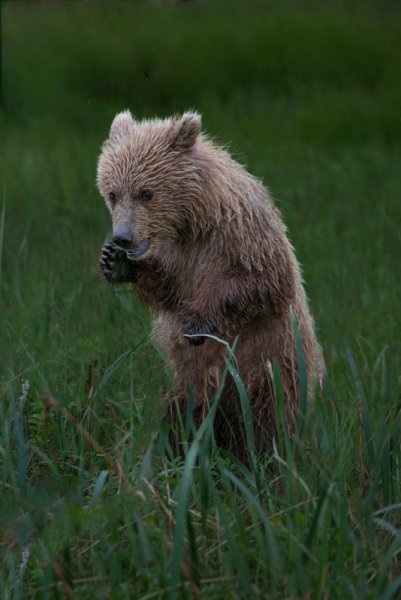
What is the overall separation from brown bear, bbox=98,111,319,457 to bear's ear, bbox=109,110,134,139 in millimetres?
87

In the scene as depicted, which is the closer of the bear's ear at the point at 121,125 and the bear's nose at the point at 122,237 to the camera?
the bear's nose at the point at 122,237

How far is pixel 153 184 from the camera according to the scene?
4.58m

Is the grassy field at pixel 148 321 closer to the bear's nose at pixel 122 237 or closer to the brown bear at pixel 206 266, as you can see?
the brown bear at pixel 206 266

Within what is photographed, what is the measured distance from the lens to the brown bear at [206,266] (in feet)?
14.9

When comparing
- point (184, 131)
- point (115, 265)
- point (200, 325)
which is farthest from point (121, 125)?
point (200, 325)

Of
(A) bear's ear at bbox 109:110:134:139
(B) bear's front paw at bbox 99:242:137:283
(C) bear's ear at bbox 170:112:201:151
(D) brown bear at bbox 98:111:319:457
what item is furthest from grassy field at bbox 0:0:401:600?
(C) bear's ear at bbox 170:112:201:151

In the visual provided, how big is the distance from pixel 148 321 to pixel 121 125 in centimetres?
102

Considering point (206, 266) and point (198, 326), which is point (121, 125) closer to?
point (206, 266)

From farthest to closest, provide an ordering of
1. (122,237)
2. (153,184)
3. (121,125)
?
(121,125) → (153,184) → (122,237)

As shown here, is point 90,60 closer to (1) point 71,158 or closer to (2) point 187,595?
(1) point 71,158

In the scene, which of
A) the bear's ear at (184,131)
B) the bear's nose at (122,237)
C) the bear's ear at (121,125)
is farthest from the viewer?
the bear's ear at (121,125)

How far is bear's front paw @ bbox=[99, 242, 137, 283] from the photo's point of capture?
15.0 feet

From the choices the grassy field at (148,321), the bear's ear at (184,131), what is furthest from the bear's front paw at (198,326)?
the bear's ear at (184,131)

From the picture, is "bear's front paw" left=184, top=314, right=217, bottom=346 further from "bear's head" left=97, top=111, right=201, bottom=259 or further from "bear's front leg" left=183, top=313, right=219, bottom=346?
"bear's head" left=97, top=111, right=201, bottom=259
